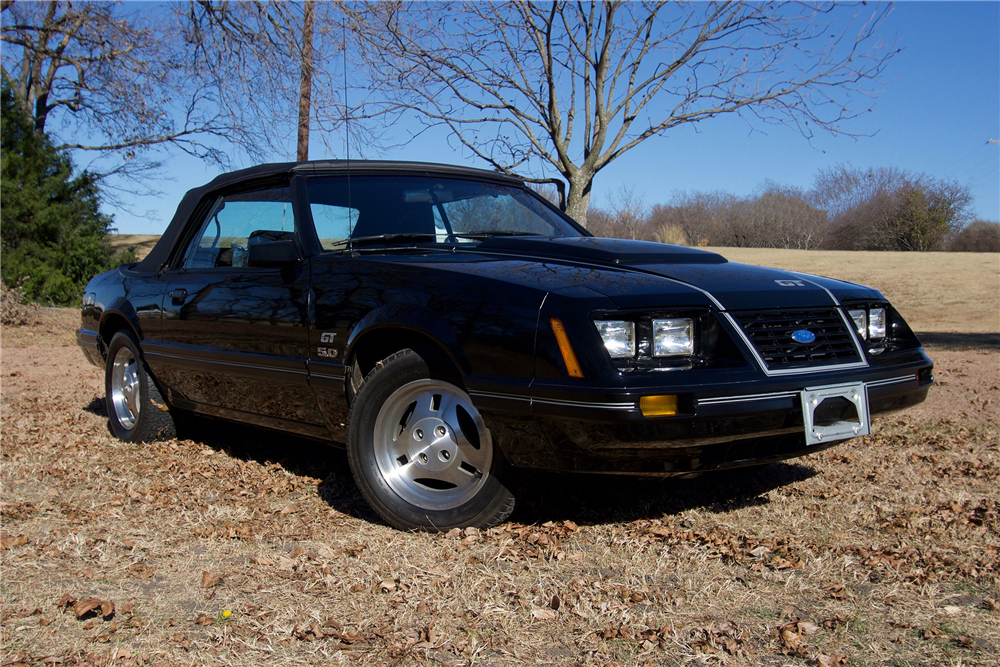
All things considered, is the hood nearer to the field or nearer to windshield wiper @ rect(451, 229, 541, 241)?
windshield wiper @ rect(451, 229, 541, 241)

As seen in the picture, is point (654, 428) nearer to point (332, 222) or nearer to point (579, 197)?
point (332, 222)

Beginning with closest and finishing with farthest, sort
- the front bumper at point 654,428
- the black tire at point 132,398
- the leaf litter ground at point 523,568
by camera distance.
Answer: the leaf litter ground at point 523,568 → the front bumper at point 654,428 → the black tire at point 132,398

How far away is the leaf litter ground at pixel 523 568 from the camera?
249 cm

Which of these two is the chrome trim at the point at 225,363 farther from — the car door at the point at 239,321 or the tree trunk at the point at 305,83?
the tree trunk at the point at 305,83

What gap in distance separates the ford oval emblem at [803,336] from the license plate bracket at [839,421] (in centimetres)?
20

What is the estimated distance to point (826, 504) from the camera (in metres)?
3.79

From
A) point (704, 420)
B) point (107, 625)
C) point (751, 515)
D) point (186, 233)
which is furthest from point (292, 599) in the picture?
point (186, 233)

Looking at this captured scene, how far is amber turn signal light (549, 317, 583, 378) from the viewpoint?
2.90 meters

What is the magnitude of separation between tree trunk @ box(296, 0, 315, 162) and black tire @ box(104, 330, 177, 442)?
5.10 meters

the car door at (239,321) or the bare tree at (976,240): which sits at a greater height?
the bare tree at (976,240)

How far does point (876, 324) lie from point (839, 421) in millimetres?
667

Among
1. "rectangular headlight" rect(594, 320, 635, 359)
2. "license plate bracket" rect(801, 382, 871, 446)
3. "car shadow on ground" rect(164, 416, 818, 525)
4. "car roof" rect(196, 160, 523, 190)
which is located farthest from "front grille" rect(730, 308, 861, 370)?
"car roof" rect(196, 160, 523, 190)

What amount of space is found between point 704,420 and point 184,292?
125 inches

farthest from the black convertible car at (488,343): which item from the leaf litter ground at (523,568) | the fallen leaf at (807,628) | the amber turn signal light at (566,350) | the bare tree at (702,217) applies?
the bare tree at (702,217)
